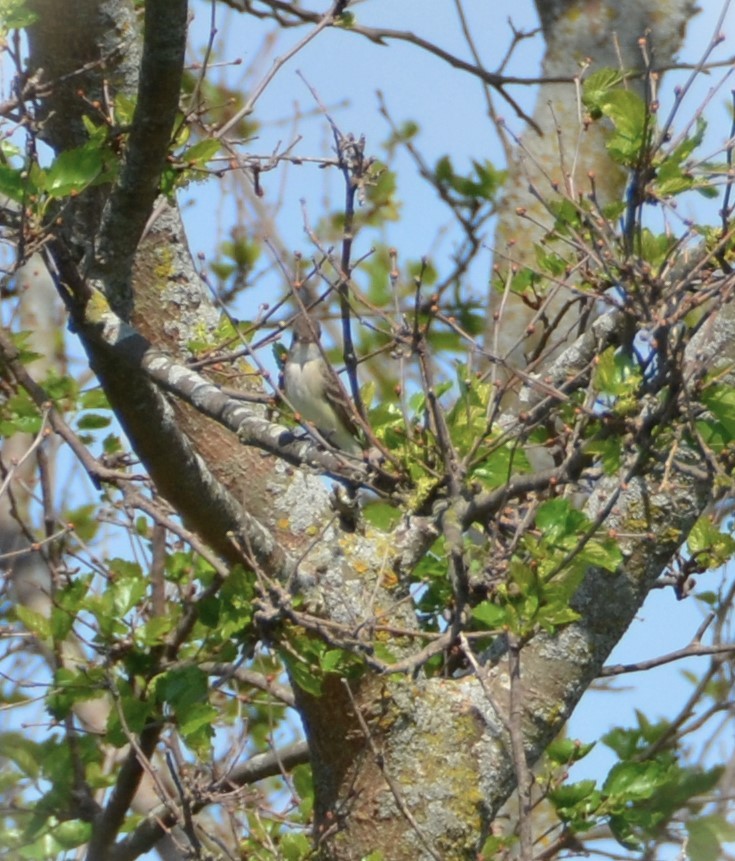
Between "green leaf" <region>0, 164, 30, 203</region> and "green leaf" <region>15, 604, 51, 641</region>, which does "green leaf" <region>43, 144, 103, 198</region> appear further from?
"green leaf" <region>15, 604, 51, 641</region>

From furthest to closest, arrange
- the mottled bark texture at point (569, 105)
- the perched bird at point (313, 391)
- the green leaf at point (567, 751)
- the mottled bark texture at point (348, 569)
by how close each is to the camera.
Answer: the mottled bark texture at point (569, 105) < the perched bird at point (313, 391) < the green leaf at point (567, 751) < the mottled bark texture at point (348, 569)

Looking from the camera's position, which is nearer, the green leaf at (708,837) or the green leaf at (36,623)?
the green leaf at (708,837)

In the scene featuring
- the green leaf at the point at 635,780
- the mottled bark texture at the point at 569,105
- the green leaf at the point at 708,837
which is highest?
the mottled bark texture at the point at 569,105

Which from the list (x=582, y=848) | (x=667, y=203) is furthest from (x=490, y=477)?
(x=582, y=848)

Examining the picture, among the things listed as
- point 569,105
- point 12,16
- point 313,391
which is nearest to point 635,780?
point 313,391

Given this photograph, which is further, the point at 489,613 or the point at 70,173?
the point at 489,613

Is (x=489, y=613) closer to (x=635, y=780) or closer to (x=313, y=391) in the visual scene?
(x=635, y=780)

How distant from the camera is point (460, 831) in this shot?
3.28m

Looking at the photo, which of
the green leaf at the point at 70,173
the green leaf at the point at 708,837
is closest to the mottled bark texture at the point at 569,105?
the green leaf at the point at 708,837

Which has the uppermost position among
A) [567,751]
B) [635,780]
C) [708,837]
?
[567,751]

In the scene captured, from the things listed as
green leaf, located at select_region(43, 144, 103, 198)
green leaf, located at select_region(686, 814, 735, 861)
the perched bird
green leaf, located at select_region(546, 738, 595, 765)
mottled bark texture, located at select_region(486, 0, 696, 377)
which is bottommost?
green leaf, located at select_region(686, 814, 735, 861)

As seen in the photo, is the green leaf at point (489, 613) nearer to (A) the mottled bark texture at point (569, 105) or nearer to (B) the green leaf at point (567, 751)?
(B) the green leaf at point (567, 751)

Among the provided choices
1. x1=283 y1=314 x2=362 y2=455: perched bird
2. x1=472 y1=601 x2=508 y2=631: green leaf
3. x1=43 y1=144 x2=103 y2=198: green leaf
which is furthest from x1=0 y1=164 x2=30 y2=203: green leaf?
x1=283 y1=314 x2=362 y2=455: perched bird

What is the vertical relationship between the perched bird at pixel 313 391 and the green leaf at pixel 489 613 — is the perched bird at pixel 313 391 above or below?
above
